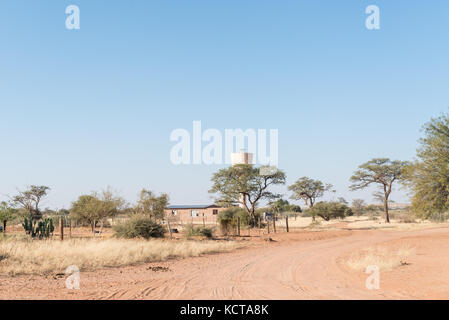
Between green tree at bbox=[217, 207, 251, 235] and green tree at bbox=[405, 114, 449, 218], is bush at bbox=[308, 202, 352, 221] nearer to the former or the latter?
green tree at bbox=[217, 207, 251, 235]

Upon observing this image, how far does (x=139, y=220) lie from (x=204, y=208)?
1781 inches

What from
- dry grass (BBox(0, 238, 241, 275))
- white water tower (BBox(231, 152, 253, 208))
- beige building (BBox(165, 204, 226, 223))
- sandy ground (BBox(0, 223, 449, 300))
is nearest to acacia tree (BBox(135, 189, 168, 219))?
dry grass (BBox(0, 238, 241, 275))

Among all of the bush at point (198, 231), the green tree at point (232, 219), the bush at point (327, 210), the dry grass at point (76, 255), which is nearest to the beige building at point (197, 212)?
the bush at point (327, 210)

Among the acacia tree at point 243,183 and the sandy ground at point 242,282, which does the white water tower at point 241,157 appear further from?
the sandy ground at point 242,282

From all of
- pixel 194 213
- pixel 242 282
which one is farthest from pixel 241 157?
pixel 242 282

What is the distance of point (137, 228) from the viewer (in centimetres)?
2464

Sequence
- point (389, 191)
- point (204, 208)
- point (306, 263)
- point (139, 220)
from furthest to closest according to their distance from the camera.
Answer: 1. point (204, 208)
2. point (389, 191)
3. point (139, 220)
4. point (306, 263)

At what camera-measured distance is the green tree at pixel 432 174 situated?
27025 mm

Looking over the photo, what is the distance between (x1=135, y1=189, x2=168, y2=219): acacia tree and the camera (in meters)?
36.6

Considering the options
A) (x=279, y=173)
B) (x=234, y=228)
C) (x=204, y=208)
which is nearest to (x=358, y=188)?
(x=279, y=173)

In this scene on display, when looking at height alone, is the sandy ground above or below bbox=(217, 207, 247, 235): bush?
above

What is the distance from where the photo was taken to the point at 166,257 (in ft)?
59.1

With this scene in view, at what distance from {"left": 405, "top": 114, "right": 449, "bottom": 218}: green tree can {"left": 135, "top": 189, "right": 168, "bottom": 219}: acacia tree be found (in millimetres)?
22477
